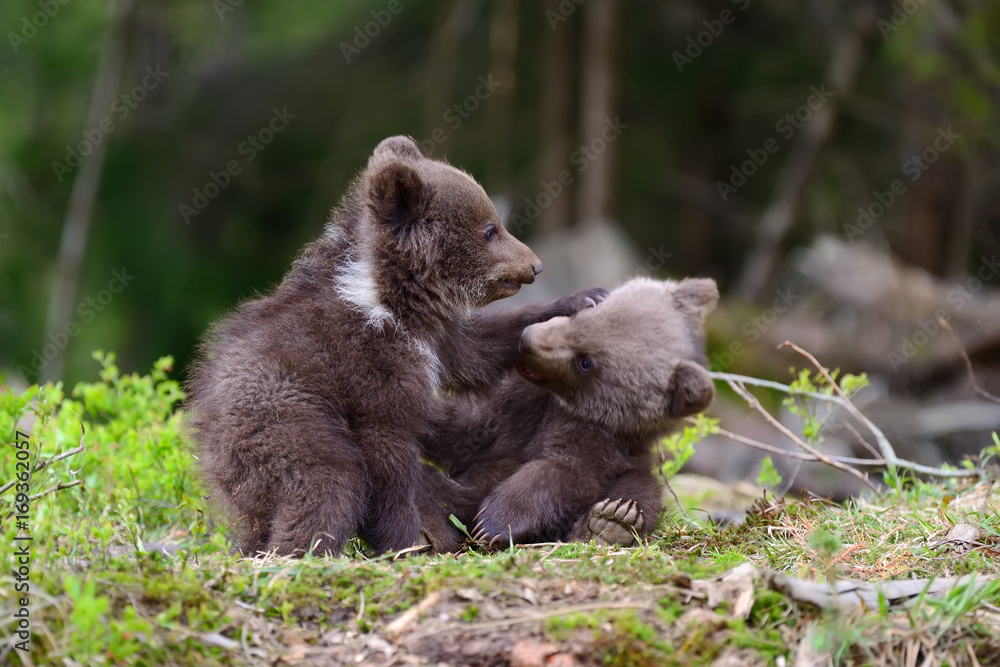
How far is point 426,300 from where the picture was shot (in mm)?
4977

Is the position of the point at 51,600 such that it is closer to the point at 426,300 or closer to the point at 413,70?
the point at 426,300

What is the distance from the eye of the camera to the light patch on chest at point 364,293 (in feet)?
15.7

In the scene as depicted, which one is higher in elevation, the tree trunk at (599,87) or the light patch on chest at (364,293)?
the tree trunk at (599,87)

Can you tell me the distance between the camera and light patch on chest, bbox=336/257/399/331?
189 inches
